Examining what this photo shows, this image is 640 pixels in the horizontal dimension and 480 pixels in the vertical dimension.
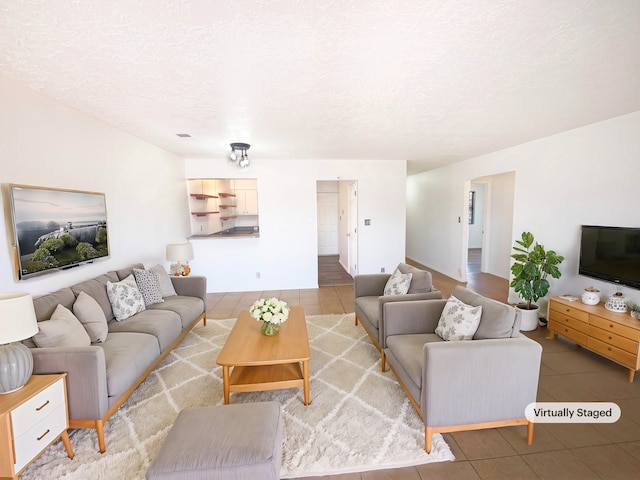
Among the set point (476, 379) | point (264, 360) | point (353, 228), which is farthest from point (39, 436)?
point (353, 228)

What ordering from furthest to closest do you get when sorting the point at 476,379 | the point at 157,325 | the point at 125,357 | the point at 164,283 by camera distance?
the point at 164,283
the point at 157,325
the point at 125,357
the point at 476,379

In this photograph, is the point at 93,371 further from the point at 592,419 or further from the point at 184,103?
the point at 592,419

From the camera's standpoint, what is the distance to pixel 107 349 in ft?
7.43

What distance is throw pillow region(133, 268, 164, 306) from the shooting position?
3.22 meters

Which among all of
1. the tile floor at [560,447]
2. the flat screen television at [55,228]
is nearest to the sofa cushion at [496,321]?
the tile floor at [560,447]

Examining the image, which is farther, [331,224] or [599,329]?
[331,224]

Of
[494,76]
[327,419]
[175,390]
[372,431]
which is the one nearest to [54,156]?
[175,390]

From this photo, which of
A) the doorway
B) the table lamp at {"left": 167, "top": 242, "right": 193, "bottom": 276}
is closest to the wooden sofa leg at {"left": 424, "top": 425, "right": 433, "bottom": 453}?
the table lamp at {"left": 167, "top": 242, "right": 193, "bottom": 276}

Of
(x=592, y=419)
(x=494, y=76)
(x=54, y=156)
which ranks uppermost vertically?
(x=494, y=76)

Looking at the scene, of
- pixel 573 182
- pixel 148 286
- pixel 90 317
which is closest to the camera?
pixel 90 317

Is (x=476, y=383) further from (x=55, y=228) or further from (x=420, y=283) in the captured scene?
(x=55, y=228)

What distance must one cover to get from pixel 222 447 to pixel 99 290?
86.3 inches

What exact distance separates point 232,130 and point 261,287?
3.07m

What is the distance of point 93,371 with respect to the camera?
183 cm
